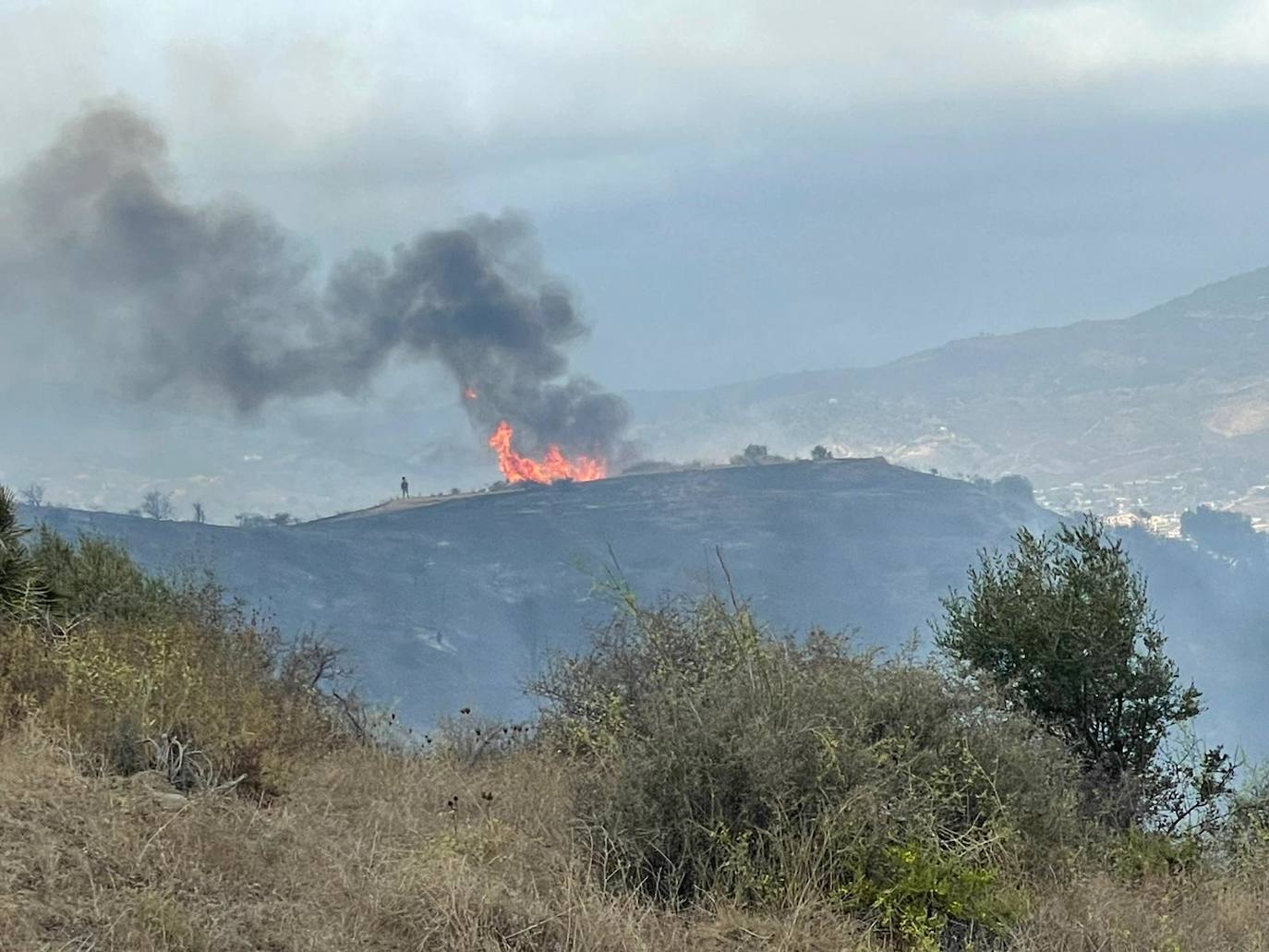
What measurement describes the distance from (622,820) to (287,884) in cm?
184

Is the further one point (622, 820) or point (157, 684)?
point (157, 684)

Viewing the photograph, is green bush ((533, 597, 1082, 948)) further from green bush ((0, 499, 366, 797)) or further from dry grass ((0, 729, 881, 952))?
green bush ((0, 499, 366, 797))

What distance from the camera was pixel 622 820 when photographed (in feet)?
24.4

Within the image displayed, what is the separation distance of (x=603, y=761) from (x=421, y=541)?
185973 millimetres

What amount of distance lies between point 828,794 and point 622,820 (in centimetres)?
114

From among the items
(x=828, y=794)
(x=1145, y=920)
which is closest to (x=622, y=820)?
(x=828, y=794)

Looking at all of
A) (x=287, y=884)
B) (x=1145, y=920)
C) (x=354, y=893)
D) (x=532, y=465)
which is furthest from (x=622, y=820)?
(x=532, y=465)

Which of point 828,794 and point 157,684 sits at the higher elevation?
point 157,684

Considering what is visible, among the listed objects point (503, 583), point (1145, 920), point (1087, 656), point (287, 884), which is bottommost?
point (503, 583)

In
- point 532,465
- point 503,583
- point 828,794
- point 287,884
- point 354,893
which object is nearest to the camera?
point 354,893

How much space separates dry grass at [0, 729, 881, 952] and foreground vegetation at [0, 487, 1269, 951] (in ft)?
0.06

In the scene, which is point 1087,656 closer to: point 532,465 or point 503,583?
point 503,583

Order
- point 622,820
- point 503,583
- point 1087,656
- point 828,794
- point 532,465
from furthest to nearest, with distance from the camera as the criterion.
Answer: point 532,465 → point 503,583 → point 1087,656 → point 622,820 → point 828,794

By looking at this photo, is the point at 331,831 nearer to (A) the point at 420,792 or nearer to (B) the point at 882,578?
(A) the point at 420,792
